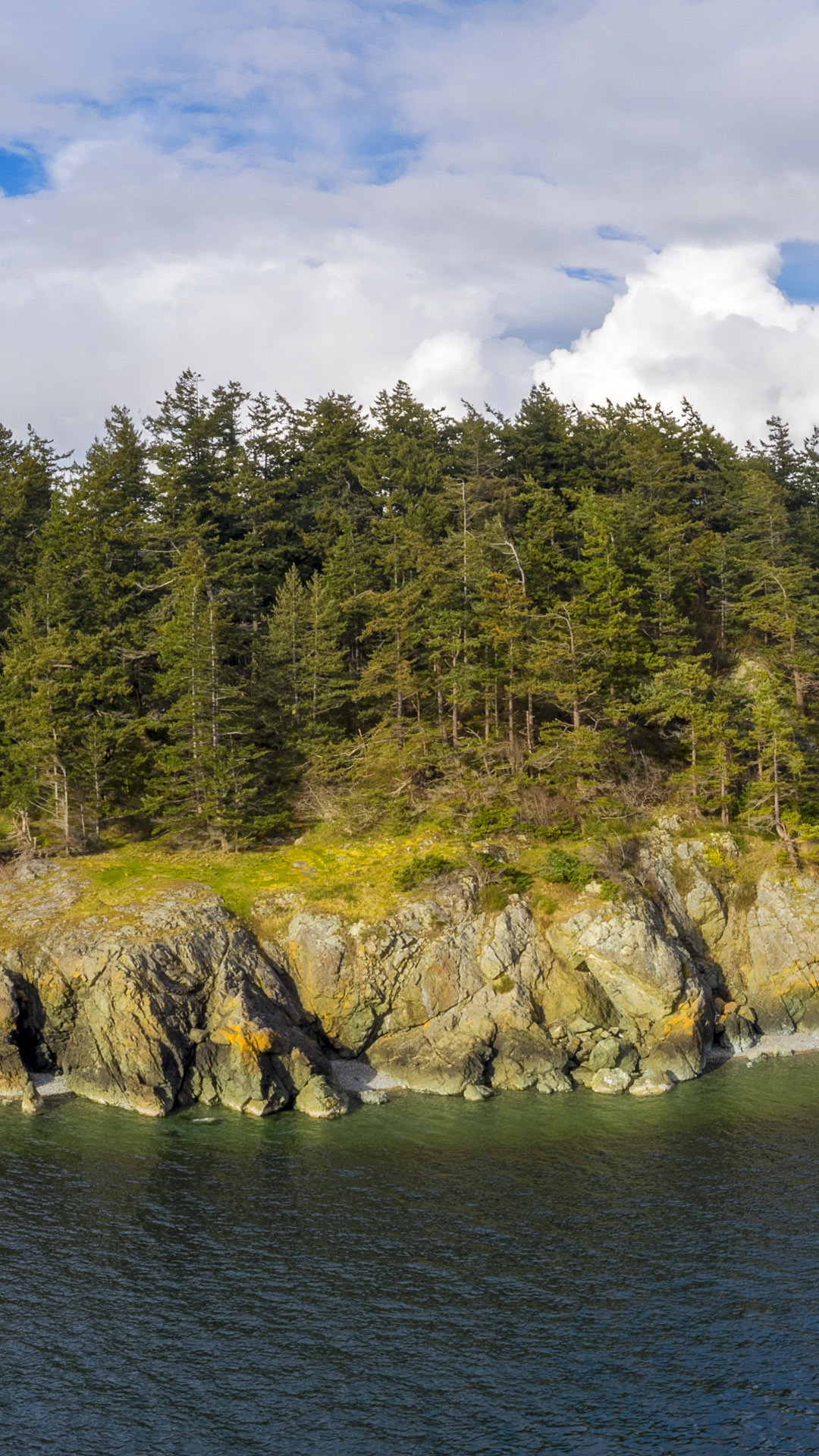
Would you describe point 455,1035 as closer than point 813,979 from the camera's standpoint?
Yes

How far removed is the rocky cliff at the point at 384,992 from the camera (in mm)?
46406

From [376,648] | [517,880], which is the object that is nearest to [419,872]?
[517,880]

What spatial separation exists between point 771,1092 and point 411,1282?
22567 mm

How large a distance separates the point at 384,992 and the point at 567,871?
12.3 m

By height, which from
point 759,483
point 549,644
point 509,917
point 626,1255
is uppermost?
point 759,483

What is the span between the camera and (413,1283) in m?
30.5

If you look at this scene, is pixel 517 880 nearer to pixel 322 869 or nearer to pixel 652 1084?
pixel 322 869

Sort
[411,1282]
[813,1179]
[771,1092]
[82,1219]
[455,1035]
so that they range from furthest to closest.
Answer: [455,1035] → [771,1092] → [813,1179] → [82,1219] → [411,1282]

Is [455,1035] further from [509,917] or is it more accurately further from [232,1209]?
[232,1209]

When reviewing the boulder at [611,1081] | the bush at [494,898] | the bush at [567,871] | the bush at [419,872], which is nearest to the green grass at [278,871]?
the bush at [419,872]

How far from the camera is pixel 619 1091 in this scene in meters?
47.2

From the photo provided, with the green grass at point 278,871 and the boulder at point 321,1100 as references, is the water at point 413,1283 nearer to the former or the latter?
the boulder at point 321,1100

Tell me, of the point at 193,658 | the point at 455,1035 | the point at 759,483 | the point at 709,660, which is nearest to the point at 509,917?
the point at 455,1035

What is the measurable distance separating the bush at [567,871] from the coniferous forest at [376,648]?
509cm
